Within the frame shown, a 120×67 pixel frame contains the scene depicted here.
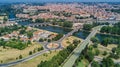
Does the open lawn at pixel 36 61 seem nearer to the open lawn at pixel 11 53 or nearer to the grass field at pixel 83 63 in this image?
the open lawn at pixel 11 53

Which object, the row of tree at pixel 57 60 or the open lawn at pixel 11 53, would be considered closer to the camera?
the row of tree at pixel 57 60

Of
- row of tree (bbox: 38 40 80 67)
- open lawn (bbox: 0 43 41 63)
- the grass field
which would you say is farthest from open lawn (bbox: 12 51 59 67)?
the grass field

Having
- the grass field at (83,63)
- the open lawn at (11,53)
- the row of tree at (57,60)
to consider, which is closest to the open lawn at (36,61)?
the row of tree at (57,60)

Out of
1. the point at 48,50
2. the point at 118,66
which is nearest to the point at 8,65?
the point at 48,50

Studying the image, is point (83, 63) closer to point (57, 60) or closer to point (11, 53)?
point (57, 60)

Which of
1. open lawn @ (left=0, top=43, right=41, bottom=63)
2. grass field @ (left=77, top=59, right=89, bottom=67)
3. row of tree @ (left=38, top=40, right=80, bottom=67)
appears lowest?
grass field @ (left=77, top=59, right=89, bottom=67)

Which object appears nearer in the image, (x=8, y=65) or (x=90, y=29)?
(x=8, y=65)

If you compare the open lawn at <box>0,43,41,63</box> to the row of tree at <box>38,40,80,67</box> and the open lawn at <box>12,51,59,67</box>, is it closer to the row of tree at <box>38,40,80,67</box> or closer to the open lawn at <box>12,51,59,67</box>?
the open lawn at <box>12,51,59,67</box>

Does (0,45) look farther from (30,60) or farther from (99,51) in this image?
(99,51)

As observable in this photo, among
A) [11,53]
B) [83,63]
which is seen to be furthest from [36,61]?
[83,63]

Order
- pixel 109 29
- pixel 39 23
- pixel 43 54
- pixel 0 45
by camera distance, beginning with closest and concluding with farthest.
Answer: pixel 43 54 < pixel 0 45 < pixel 109 29 < pixel 39 23

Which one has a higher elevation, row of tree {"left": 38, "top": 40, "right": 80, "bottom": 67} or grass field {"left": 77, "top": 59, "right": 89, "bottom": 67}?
row of tree {"left": 38, "top": 40, "right": 80, "bottom": 67}
